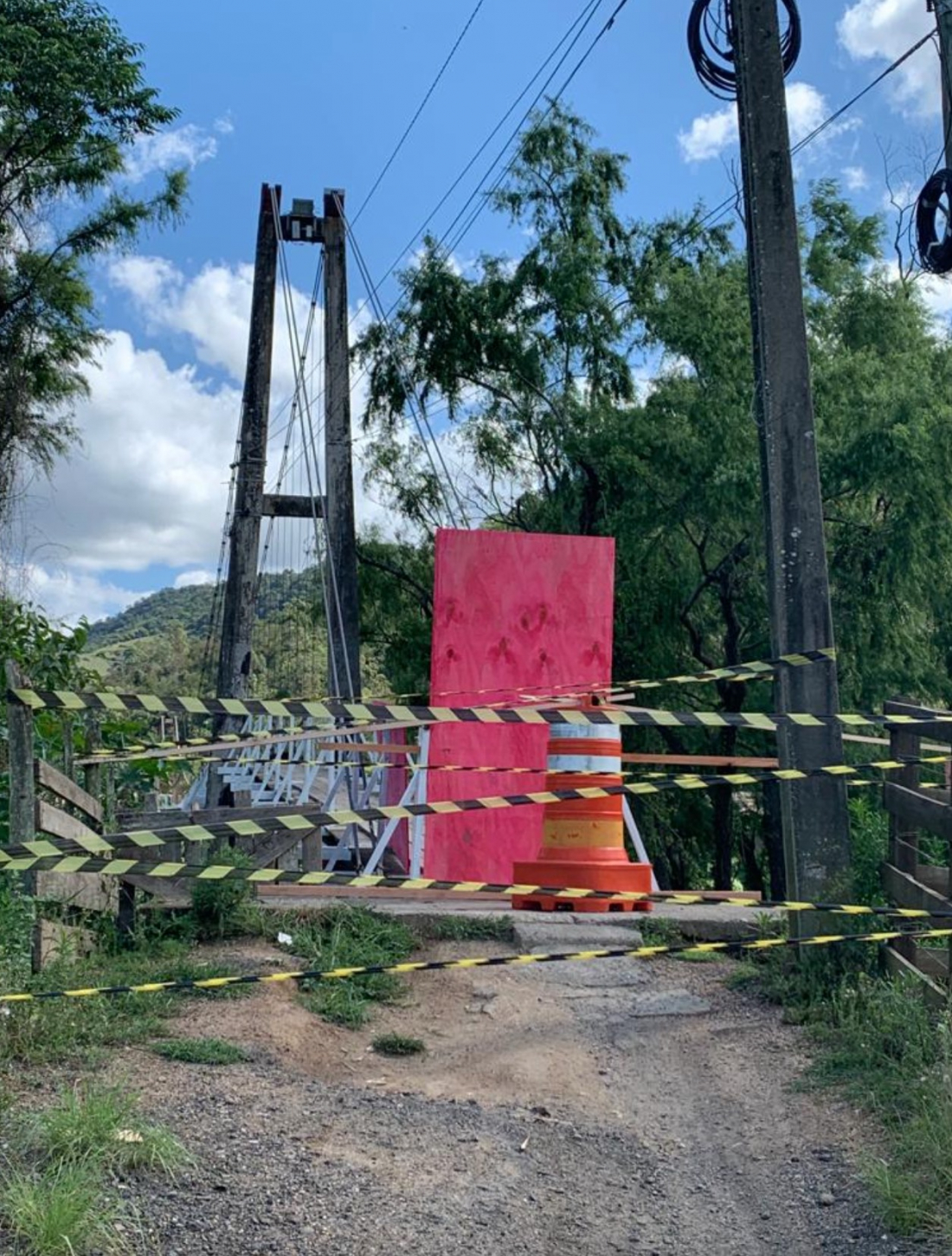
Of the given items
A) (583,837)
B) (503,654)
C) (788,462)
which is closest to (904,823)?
(788,462)

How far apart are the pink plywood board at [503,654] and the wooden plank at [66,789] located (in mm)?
2668

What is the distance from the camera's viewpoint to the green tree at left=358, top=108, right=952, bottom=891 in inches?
617

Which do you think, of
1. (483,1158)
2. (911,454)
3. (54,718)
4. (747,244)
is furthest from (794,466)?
(911,454)

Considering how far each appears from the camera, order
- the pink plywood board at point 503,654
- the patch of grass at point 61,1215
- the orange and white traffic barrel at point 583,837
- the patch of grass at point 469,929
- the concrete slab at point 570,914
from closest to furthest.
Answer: the patch of grass at point 61,1215
the patch of grass at point 469,929
the concrete slab at point 570,914
the orange and white traffic barrel at point 583,837
the pink plywood board at point 503,654

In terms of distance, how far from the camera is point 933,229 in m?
7.62

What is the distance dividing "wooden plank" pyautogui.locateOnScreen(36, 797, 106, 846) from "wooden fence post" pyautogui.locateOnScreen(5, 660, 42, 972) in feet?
0.34

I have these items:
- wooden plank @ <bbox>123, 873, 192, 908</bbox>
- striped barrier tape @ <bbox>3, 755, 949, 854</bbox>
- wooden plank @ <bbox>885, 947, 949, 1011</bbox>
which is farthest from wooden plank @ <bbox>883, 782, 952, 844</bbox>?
wooden plank @ <bbox>123, 873, 192, 908</bbox>

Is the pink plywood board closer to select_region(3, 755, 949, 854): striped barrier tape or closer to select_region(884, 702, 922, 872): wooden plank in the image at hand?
select_region(884, 702, 922, 872): wooden plank

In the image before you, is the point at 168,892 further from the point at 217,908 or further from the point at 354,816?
the point at 354,816

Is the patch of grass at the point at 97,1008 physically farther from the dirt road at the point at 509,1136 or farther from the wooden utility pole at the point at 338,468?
the wooden utility pole at the point at 338,468

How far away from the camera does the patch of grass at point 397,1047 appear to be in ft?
17.8

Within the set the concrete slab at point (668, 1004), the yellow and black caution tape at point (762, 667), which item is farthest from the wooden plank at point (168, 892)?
the yellow and black caution tape at point (762, 667)

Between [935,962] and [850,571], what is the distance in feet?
38.2

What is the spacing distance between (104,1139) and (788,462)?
Result: 196 inches
